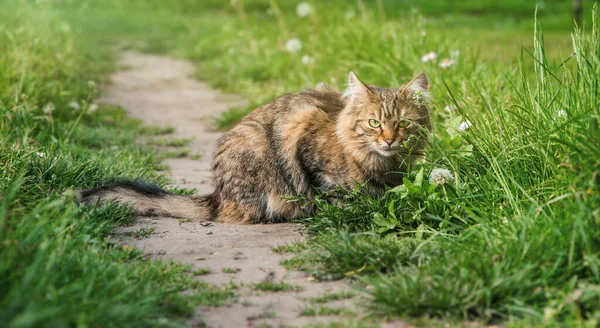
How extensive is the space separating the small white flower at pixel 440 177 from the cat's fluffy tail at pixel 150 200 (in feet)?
5.07

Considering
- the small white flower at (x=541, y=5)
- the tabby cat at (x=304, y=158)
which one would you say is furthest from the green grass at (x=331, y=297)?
the small white flower at (x=541, y=5)

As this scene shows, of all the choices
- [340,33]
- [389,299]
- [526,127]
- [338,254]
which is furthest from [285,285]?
[340,33]

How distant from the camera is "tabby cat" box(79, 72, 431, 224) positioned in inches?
191

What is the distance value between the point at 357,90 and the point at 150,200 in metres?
1.57

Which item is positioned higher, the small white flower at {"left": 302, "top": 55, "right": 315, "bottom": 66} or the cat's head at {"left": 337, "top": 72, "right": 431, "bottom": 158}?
the small white flower at {"left": 302, "top": 55, "right": 315, "bottom": 66}

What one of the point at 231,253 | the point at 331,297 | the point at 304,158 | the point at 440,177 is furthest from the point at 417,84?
the point at 331,297

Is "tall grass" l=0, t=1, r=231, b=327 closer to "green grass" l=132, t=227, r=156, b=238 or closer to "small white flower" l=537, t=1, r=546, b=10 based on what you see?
"green grass" l=132, t=227, r=156, b=238

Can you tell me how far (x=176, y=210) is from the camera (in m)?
5.04

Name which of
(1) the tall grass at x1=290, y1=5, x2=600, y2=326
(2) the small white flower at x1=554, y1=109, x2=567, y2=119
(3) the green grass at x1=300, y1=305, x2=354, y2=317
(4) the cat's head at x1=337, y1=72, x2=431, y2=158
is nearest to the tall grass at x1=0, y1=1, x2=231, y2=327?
(3) the green grass at x1=300, y1=305, x2=354, y2=317

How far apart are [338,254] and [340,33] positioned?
19.6ft

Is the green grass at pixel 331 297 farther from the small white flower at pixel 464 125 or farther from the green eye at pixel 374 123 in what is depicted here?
the small white flower at pixel 464 125

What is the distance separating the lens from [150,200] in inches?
196

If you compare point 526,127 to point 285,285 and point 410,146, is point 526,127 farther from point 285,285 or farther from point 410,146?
point 285,285

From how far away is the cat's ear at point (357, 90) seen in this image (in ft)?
16.2
